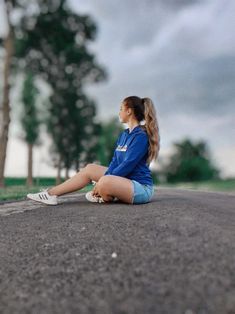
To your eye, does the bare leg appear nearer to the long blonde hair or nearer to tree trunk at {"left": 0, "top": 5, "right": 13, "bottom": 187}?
the long blonde hair

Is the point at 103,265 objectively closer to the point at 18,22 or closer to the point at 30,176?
the point at 18,22

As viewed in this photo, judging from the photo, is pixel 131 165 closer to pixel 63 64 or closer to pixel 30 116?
pixel 63 64

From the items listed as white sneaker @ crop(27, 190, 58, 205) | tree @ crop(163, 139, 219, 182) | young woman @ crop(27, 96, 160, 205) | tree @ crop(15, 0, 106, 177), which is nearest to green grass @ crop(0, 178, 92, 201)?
white sneaker @ crop(27, 190, 58, 205)

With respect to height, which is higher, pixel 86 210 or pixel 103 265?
pixel 86 210

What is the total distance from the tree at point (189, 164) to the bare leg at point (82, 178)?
35689mm

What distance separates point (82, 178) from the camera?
6.40m

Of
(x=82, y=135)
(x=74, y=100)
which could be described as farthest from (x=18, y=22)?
(x=82, y=135)

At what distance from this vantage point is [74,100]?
86.2 ft

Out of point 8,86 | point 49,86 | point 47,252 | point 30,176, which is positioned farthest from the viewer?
point 49,86

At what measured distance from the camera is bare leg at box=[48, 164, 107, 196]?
6387 mm

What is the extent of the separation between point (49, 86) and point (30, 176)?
491cm

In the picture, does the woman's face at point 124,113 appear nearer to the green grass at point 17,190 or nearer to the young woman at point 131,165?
the young woman at point 131,165

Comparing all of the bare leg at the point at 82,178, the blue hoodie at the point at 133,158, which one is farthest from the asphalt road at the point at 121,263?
the bare leg at the point at 82,178

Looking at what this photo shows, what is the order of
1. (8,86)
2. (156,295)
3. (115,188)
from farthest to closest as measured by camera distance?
(8,86), (115,188), (156,295)
